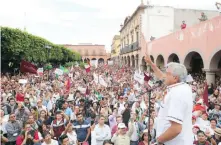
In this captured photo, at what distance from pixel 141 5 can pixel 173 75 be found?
128 feet

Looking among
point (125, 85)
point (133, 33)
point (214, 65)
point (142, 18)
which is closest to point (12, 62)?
point (125, 85)

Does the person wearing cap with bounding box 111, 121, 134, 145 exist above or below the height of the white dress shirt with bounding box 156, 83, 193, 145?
below

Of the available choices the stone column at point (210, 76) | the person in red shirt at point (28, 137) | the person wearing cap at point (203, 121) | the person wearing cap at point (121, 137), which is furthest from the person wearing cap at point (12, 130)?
the stone column at point (210, 76)

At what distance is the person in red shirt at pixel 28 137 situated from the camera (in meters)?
6.98

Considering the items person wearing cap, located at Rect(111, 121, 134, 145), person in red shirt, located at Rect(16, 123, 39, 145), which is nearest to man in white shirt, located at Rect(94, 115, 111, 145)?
person wearing cap, located at Rect(111, 121, 134, 145)

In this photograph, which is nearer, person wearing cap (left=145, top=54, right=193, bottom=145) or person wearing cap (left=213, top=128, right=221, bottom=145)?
person wearing cap (left=145, top=54, right=193, bottom=145)

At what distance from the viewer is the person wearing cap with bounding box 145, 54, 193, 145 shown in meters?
2.80

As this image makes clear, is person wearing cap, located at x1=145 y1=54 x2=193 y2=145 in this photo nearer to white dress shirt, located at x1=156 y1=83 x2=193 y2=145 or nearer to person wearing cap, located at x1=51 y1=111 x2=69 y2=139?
white dress shirt, located at x1=156 y1=83 x2=193 y2=145

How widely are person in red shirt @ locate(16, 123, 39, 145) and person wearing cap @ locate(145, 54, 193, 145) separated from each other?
461 centimetres

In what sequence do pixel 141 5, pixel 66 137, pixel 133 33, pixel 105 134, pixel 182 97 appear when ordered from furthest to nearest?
pixel 133 33 → pixel 141 5 → pixel 105 134 → pixel 66 137 → pixel 182 97

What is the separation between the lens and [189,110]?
9.63ft

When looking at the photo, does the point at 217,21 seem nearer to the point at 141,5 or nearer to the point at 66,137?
the point at 66,137

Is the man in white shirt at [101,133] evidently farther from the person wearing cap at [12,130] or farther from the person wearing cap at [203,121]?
the person wearing cap at [203,121]

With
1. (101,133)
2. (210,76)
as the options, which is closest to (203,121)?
(101,133)
